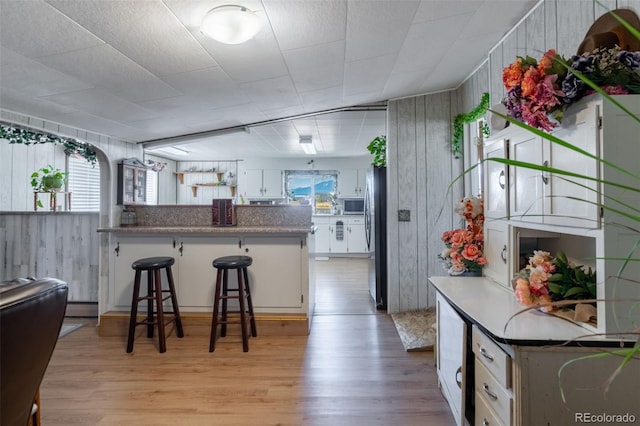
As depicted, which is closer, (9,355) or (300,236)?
(9,355)

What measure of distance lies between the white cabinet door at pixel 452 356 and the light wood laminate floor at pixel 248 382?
19 cm

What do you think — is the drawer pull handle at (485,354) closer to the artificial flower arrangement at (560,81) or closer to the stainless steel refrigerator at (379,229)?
the artificial flower arrangement at (560,81)

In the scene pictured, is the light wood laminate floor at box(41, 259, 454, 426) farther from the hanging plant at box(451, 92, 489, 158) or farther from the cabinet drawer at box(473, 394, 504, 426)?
the hanging plant at box(451, 92, 489, 158)

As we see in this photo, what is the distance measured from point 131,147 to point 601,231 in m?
4.10

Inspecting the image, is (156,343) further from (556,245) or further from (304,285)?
(556,245)

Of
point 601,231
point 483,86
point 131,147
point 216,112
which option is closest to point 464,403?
point 601,231

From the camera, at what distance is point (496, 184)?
6.15 feet

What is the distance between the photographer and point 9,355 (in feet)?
2.84

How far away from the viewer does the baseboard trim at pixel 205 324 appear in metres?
3.04

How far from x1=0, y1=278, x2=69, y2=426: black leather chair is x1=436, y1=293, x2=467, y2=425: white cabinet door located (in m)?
1.64

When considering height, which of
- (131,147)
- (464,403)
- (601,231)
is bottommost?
(464,403)

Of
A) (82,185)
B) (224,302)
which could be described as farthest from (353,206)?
(82,185)

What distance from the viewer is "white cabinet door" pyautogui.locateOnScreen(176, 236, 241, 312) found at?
3105 millimetres

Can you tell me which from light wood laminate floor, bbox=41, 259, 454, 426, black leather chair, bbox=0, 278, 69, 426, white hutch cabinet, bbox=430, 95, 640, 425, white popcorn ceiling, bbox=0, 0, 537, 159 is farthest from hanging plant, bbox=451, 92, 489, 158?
black leather chair, bbox=0, 278, 69, 426
